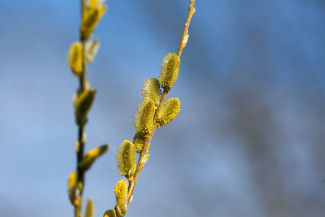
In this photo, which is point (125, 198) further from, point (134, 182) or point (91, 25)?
point (91, 25)

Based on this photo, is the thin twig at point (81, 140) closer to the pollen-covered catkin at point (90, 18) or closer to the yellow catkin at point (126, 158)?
the pollen-covered catkin at point (90, 18)

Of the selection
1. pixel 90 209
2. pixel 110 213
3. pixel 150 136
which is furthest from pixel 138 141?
pixel 90 209

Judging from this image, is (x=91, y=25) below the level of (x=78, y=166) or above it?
above

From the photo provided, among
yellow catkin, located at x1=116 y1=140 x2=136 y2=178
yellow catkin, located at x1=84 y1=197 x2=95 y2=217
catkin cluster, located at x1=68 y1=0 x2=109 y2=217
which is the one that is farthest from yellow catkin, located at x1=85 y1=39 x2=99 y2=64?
Result: yellow catkin, located at x1=116 y1=140 x2=136 y2=178

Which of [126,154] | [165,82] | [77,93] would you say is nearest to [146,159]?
[126,154]

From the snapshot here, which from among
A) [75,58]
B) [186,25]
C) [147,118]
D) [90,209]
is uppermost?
[186,25]

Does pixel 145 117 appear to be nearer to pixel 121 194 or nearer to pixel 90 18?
pixel 121 194
